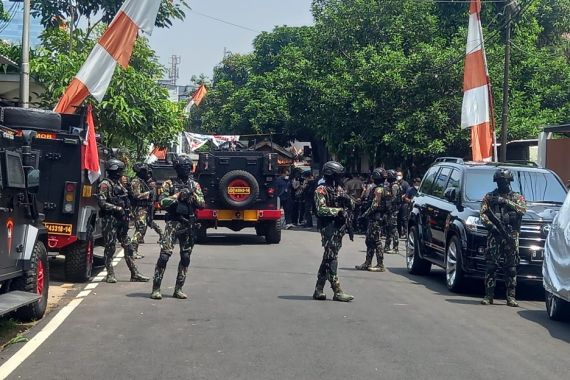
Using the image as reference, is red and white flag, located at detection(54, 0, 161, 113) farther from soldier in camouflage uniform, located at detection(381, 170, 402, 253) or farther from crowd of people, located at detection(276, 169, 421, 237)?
crowd of people, located at detection(276, 169, 421, 237)

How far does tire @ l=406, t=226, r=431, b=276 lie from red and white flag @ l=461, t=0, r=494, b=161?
5.60 metres

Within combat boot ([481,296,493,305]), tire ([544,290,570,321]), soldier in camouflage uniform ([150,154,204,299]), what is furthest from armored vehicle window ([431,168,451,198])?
soldier in camouflage uniform ([150,154,204,299])

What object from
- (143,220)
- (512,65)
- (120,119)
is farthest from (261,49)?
(143,220)

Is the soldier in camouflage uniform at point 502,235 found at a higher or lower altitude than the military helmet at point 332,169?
lower

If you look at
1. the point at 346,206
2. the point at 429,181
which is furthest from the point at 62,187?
the point at 429,181

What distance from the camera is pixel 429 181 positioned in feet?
51.6

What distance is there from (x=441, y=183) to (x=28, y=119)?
6.74 meters

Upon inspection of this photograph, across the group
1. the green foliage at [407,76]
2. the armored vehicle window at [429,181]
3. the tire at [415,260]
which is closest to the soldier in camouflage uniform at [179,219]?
the tire at [415,260]

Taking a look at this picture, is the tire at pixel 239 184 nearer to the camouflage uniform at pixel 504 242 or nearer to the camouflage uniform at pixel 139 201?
the camouflage uniform at pixel 139 201

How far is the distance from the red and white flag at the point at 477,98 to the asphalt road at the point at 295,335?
723 cm

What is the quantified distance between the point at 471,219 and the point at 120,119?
1188cm

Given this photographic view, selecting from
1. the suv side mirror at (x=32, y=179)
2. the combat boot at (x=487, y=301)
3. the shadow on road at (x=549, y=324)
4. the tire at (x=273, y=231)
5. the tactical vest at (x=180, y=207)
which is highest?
the suv side mirror at (x=32, y=179)

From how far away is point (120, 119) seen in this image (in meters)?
22.1

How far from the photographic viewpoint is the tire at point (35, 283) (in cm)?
952
